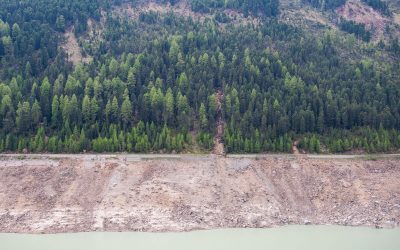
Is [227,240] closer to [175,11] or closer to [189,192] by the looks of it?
[189,192]

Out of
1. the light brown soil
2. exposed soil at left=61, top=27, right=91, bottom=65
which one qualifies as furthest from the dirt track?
the light brown soil

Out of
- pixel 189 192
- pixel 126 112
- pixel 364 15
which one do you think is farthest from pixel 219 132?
pixel 364 15

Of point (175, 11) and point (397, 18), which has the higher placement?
point (397, 18)

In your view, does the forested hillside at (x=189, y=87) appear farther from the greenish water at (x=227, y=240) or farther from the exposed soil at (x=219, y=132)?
the greenish water at (x=227, y=240)

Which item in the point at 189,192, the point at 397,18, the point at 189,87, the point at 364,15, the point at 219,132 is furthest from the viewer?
the point at 397,18

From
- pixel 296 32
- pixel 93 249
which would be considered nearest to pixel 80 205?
pixel 93 249

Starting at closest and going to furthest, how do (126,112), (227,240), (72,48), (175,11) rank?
1. (227,240)
2. (126,112)
3. (72,48)
4. (175,11)

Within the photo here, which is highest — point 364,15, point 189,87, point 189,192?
point 364,15
